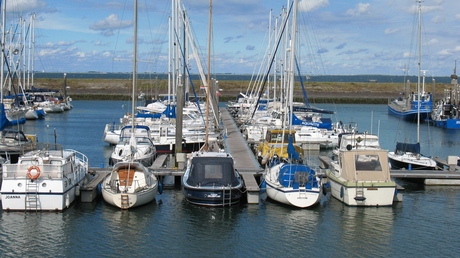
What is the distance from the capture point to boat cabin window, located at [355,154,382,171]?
25703mm

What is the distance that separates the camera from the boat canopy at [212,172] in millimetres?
25016

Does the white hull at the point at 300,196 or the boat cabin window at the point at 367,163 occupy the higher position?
the boat cabin window at the point at 367,163

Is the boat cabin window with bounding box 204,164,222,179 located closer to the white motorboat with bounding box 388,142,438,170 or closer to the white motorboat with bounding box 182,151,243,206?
the white motorboat with bounding box 182,151,243,206

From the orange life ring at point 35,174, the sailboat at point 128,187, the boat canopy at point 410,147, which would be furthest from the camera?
the boat canopy at point 410,147

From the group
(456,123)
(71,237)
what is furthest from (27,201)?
(456,123)

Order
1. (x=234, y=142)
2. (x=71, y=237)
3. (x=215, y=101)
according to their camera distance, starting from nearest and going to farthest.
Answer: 1. (x=71, y=237)
2. (x=234, y=142)
3. (x=215, y=101)

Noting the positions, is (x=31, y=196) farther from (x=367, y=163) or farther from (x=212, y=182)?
(x=367, y=163)

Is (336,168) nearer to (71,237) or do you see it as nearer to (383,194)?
(383,194)

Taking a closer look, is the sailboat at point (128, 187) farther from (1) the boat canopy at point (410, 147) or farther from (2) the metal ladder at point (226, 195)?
(1) the boat canopy at point (410, 147)

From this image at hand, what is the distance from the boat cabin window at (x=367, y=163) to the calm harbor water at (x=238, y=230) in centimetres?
183

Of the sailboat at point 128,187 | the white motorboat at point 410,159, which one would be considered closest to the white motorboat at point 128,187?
the sailboat at point 128,187

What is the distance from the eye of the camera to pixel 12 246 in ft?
66.2

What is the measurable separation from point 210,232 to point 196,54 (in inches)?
935

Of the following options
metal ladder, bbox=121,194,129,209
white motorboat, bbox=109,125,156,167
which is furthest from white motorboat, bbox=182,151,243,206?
white motorboat, bbox=109,125,156,167
